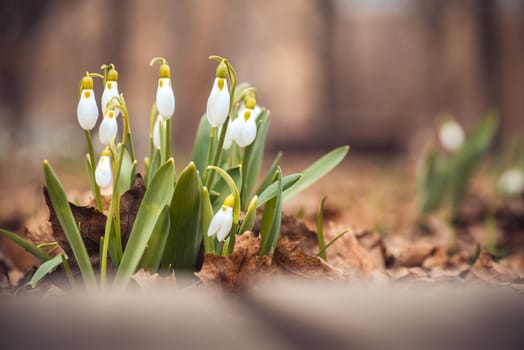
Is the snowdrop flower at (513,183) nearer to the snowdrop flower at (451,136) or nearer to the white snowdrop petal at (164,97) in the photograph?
the snowdrop flower at (451,136)

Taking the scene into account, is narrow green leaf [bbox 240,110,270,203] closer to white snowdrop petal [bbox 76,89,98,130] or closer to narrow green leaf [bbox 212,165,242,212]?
narrow green leaf [bbox 212,165,242,212]

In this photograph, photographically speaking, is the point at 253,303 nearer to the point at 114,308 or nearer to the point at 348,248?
the point at 114,308

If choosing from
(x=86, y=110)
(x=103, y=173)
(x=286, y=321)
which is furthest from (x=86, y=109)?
(x=286, y=321)

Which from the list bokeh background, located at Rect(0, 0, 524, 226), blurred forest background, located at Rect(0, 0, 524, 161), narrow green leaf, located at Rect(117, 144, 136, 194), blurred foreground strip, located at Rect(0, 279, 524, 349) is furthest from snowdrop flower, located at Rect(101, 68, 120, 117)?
blurred forest background, located at Rect(0, 0, 524, 161)

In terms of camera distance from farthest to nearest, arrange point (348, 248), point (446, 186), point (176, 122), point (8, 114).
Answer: point (176, 122)
point (8, 114)
point (446, 186)
point (348, 248)

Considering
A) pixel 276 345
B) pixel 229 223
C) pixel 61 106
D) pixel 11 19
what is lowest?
pixel 61 106

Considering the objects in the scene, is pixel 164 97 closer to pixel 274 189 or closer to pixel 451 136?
pixel 274 189

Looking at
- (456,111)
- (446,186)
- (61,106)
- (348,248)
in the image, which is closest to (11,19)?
(446,186)
